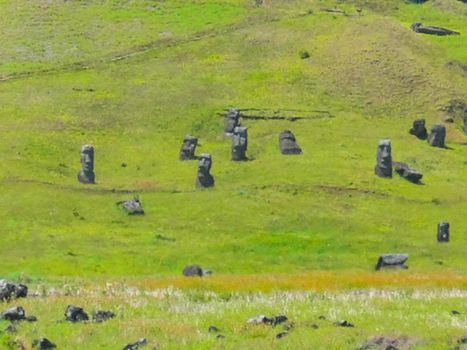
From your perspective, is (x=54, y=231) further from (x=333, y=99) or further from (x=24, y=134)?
(x=333, y=99)

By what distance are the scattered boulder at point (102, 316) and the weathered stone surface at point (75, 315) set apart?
234 mm

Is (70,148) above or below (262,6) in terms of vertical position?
below

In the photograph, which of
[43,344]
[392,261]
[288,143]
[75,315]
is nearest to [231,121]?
[288,143]

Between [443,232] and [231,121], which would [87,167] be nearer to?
[231,121]

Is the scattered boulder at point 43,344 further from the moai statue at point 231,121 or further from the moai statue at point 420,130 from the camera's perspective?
the moai statue at point 420,130

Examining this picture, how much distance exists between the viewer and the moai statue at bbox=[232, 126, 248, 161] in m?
87.6

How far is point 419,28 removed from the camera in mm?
141250

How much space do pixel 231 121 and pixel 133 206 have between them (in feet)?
91.6

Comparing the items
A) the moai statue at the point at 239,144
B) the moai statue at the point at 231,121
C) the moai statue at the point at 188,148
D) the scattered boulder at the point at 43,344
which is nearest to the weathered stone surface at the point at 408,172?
the moai statue at the point at 239,144

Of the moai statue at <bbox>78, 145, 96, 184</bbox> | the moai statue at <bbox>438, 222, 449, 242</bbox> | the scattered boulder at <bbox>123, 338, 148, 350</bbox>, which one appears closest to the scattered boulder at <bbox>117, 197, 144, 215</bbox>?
the moai statue at <bbox>78, 145, 96, 184</bbox>

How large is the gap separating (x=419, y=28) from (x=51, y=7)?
44040 millimetres

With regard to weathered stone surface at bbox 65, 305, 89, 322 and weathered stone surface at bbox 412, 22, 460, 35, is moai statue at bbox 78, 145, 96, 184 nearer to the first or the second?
weathered stone surface at bbox 65, 305, 89, 322

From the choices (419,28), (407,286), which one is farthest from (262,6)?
(407,286)

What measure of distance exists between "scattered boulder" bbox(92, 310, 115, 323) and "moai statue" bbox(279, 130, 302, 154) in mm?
58298
